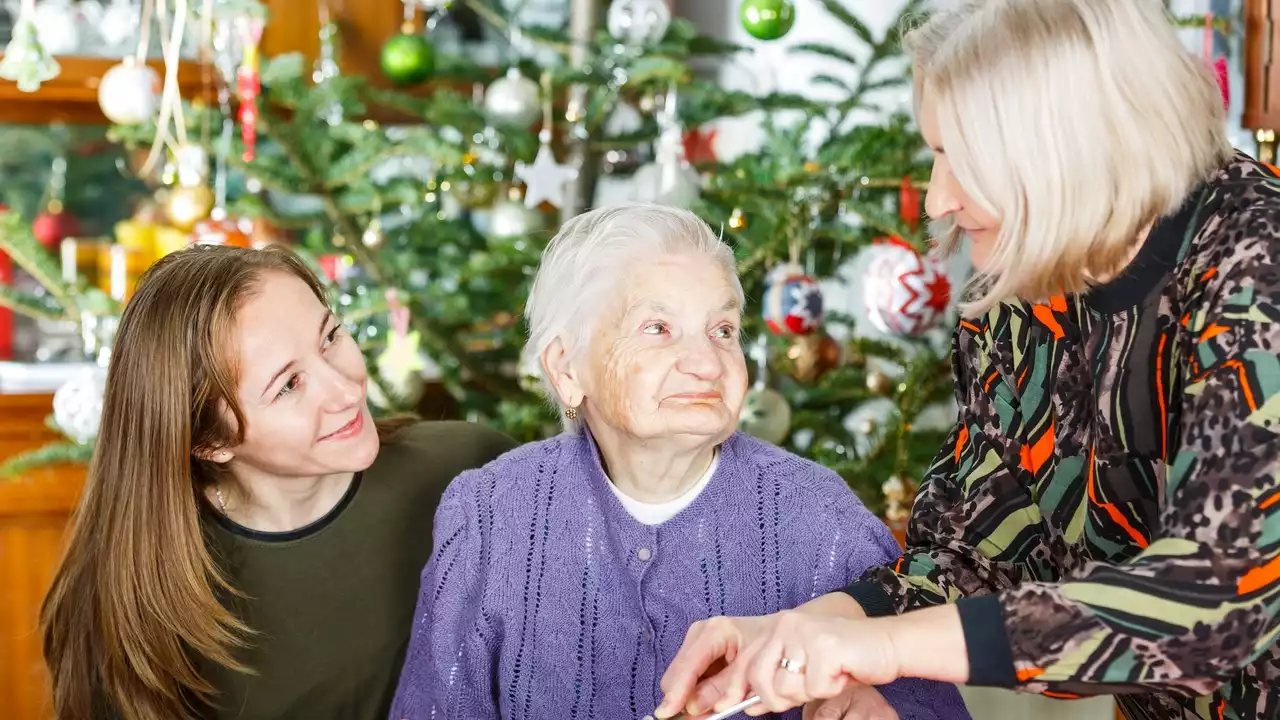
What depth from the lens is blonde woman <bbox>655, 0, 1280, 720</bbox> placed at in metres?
1.10

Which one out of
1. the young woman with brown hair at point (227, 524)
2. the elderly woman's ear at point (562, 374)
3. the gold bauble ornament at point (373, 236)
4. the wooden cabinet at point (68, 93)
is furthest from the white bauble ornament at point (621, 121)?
the elderly woman's ear at point (562, 374)

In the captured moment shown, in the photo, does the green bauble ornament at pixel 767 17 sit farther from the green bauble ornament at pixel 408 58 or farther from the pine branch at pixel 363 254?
the pine branch at pixel 363 254

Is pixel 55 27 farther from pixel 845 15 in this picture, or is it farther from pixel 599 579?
pixel 599 579

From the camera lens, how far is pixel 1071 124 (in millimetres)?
1155

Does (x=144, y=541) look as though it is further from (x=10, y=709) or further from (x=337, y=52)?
(x=337, y=52)

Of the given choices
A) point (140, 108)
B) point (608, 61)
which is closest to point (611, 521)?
point (608, 61)

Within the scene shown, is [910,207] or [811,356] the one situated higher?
[910,207]

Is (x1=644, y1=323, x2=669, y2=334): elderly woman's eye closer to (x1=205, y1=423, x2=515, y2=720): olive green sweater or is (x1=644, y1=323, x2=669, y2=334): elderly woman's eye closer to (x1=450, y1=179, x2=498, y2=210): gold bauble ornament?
(x1=205, y1=423, x2=515, y2=720): olive green sweater

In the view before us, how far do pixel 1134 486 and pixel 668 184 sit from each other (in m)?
1.46

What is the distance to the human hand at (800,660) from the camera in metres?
1.15

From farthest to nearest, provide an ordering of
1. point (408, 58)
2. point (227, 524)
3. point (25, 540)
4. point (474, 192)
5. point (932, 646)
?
point (25, 540)
point (474, 192)
point (408, 58)
point (227, 524)
point (932, 646)

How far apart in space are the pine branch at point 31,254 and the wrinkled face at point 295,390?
1177 mm

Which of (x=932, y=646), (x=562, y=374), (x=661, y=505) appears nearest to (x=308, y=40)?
(x=562, y=374)

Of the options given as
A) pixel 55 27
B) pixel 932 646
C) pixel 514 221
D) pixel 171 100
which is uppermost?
pixel 55 27
